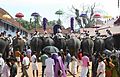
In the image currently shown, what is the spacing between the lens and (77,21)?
3334 inches

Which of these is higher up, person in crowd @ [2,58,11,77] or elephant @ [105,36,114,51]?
person in crowd @ [2,58,11,77]

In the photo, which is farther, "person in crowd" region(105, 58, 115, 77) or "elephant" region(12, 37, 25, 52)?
"elephant" region(12, 37, 25, 52)

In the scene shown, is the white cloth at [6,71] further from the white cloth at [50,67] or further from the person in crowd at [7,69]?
the white cloth at [50,67]

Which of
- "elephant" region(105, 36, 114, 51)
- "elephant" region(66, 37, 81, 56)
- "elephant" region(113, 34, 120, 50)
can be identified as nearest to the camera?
"elephant" region(66, 37, 81, 56)

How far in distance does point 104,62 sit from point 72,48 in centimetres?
1059

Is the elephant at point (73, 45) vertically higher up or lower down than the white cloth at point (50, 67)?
lower down

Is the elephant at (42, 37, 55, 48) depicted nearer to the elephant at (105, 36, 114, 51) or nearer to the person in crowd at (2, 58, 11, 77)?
the elephant at (105, 36, 114, 51)

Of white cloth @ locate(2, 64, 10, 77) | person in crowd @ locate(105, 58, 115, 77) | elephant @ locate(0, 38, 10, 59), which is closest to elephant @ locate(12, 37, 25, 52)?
elephant @ locate(0, 38, 10, 59)

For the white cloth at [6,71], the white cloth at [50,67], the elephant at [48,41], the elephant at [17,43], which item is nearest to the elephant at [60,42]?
the elephant at [48,41]

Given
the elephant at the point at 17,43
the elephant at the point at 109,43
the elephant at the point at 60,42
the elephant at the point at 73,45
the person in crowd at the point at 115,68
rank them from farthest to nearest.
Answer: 1. the elephant at the point at 109,43
2. the elephant at the point at 17,43
3. the elephant at the point at 60,42
4. the elephant at the point at 73,45
5. the person in crowd at the point at 115,68

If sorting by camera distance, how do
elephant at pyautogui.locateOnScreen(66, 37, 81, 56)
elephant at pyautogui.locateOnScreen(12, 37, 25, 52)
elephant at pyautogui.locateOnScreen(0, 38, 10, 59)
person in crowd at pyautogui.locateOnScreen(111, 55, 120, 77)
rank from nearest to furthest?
person in crowd at pyautogui.locateOnScreen(111, 55, 120, 77) < elephant at pyautogui.locateOnScreen(0, 38, 10, 59) < elephant at pyautogui.locateOnScreen(66, 37, 81, 56) < elephant at pyautogui.locateOnScreen(12, 37, 25, 52)

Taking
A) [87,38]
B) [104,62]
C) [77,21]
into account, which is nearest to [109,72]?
[104,62]

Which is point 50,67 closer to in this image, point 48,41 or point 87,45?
point 87,45

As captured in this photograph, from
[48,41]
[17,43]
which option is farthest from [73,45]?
[17,43]
